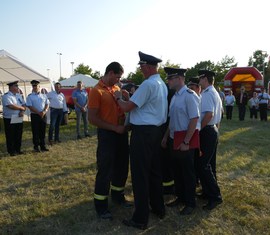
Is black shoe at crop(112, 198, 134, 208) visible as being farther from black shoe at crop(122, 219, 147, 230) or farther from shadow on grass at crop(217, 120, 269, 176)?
shadow on grass at crop(217, 120, 269, 176)

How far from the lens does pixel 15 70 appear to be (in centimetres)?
1469

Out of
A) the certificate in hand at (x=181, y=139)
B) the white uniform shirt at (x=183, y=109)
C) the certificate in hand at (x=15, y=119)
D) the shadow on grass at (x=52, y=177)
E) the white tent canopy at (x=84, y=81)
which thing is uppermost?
the white tent canopy at (x=84, y=81)

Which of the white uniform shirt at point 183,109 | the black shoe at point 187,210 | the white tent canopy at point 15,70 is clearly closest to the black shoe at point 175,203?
the black shoe at point 187,210

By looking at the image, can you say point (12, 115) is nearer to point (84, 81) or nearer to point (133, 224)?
point (133, 224)

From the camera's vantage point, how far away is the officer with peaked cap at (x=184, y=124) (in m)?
3.87

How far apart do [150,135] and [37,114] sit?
17.0ft

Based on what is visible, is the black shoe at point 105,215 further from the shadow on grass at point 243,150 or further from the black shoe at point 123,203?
the shadow on grass at point 243,150

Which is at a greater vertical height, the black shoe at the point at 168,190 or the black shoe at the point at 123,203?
the black shoe at the point at 168,190

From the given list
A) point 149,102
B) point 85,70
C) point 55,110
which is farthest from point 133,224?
point 85,70

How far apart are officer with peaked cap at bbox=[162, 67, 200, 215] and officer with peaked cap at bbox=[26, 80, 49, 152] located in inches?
186

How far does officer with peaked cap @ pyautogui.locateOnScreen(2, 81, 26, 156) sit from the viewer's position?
7.70m

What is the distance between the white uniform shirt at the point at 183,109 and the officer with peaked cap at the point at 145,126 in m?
0.23

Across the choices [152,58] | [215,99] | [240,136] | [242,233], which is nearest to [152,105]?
[152,58]

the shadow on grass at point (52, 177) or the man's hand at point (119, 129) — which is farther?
the shadow on grass at point (52, 177)
